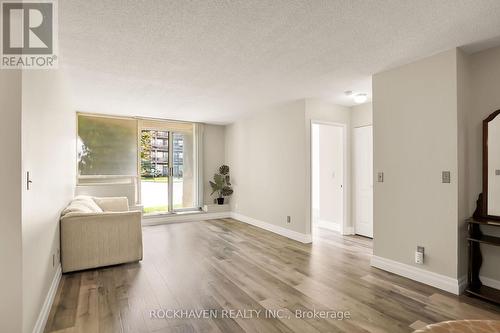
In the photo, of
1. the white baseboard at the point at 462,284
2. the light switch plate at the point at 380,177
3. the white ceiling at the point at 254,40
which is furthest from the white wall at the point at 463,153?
the light switch plate at the point at 380,177

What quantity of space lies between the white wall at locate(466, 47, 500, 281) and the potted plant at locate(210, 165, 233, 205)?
4.92 metres

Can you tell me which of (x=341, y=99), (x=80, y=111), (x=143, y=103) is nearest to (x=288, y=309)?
(x=341, y=99)

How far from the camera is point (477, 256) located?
2641 millimetres

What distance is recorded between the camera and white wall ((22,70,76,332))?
169 centimetres

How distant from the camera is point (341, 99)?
4.44m

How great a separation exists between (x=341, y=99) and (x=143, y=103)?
368 cm

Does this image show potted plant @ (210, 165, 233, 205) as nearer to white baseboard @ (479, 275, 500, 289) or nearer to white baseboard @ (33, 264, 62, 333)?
white baseboard @ (33, 264, 62, 333)

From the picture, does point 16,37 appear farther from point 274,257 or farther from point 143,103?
point 274,257

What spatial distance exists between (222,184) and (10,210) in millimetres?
5066

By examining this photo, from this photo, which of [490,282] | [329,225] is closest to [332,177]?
[329,225]

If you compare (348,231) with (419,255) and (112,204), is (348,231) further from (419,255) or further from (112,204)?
(112,204)

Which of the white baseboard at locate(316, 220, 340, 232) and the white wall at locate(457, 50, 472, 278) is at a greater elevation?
the white wall at locate(457, 50, 472, 278)

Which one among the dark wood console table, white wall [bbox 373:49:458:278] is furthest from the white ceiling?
the dark wood console table

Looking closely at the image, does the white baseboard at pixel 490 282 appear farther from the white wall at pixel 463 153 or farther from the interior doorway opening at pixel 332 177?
the interior doorway opening at pixel 332 177
